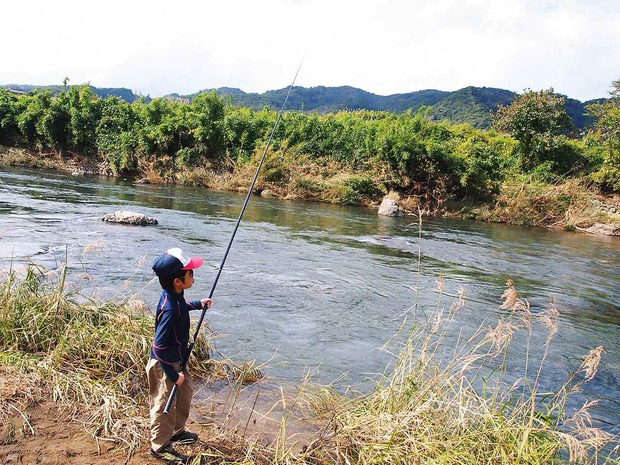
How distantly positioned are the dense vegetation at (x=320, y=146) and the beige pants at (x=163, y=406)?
2045 centimetres

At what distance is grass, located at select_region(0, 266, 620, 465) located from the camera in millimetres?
2959

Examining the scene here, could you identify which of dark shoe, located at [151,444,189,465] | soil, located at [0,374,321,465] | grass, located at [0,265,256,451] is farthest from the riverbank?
dark shoe, located at [151,444,189,465]

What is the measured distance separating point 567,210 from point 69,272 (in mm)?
21039

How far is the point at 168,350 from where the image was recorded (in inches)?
124

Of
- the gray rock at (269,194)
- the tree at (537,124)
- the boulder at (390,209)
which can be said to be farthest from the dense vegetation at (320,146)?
the boulder at (390,209)

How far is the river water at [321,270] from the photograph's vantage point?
5.72 metres

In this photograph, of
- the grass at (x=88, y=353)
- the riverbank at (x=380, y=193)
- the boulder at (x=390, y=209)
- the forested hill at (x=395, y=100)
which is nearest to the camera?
the grass at (x=88, y=353)

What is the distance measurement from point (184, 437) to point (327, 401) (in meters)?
1.22

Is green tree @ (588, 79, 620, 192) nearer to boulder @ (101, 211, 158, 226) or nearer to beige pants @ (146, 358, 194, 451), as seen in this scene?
boulder @ (101, 211, 158, 226)

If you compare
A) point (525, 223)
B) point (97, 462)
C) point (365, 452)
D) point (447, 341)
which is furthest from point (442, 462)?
point (525, 223)

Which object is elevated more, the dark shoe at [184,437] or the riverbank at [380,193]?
the riverbank at [380,193]

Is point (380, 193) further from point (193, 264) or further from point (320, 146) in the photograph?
point (193, 264)

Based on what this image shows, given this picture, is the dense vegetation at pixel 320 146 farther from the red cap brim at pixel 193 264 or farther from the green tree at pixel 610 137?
the red cap brim at pixel 193 264

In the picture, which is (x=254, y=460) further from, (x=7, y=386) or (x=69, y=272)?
(x=69, y=272)
